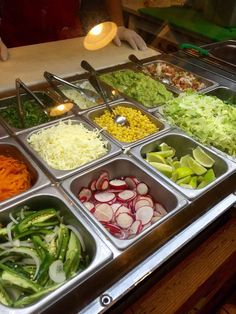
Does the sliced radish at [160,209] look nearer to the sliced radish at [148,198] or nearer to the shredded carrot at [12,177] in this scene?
the sliced radish at [148,198]

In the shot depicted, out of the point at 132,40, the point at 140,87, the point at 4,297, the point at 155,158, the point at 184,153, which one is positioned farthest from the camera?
the point at 132,40

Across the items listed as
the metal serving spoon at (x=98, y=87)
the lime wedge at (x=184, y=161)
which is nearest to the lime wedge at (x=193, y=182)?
the lime wedge at (x=184, y=161)

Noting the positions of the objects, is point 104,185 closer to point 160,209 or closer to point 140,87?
point 160,209

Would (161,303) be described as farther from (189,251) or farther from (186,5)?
(186,5)

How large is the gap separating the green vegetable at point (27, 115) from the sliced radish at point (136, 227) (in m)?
0.91

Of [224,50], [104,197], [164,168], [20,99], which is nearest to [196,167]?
[164,168]

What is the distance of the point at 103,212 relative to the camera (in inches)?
58.3

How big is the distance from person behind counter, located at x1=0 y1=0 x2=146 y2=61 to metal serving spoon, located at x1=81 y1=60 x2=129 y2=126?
762 millimetres

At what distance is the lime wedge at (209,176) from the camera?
1.73m

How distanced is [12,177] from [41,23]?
2.23m

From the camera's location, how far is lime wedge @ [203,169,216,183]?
1726mm

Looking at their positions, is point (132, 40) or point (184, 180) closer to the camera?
point (184, 180)

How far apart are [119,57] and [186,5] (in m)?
2.50

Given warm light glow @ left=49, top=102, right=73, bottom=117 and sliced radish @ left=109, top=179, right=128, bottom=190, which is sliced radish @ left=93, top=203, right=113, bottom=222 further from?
warm light glow @ left=49, top=102, right=73, bottom=117
